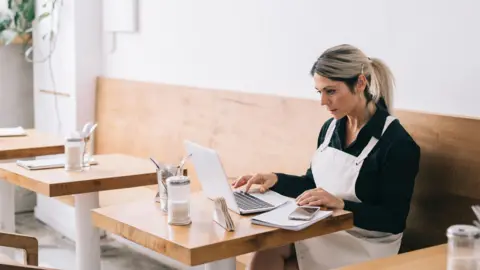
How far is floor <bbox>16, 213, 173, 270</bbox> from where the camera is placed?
157 inches

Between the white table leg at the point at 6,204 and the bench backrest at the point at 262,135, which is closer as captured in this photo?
the bench backrest at the point at 262,135

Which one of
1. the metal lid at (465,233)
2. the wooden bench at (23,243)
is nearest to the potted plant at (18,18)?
the wooden bench at (23,243)

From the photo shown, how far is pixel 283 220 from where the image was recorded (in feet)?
6.77

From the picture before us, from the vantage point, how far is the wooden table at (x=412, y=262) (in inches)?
70.6

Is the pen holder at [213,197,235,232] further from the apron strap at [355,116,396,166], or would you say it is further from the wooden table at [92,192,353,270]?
the apron strap at [355,116,396,166]

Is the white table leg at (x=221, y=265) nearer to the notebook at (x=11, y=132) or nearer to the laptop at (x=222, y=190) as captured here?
the laptop at (x=222, y=190)

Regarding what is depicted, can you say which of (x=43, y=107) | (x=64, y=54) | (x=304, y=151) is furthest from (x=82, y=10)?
(x=304, y=151)

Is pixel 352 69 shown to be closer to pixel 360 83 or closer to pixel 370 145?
pixel 360 83

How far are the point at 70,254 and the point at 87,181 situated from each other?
162 cm

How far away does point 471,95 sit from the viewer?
2.47 m

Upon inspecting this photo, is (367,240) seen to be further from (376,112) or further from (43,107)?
(43,107)

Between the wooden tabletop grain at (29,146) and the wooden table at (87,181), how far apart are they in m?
0.32

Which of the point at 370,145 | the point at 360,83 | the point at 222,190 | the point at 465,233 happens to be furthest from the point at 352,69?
the point at 465,233

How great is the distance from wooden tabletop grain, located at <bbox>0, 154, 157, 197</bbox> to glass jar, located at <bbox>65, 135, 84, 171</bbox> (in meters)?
0.04
